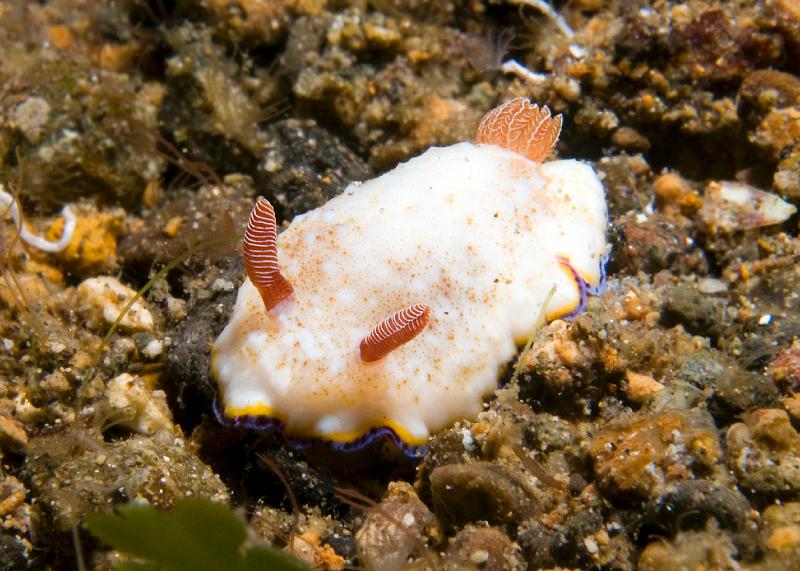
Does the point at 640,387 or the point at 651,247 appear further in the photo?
the point at 651,247

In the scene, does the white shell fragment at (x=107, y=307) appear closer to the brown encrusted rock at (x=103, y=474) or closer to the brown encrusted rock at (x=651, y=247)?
the brown encrusted rock at (x=103, y=474)

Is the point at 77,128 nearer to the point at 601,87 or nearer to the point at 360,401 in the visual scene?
the point at 360,401

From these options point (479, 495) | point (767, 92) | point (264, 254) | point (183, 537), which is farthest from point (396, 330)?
point (767, 92)

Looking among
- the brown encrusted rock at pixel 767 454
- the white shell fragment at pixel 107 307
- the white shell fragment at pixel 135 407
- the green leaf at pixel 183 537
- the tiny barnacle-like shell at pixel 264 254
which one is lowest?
the white shell fragment at pixel 135 407

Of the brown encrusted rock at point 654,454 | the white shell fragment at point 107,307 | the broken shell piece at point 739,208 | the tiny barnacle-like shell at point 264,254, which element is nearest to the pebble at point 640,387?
the brown encrusted rock at point 654,454

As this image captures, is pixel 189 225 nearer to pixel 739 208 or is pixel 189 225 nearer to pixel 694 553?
pixel 694 553
